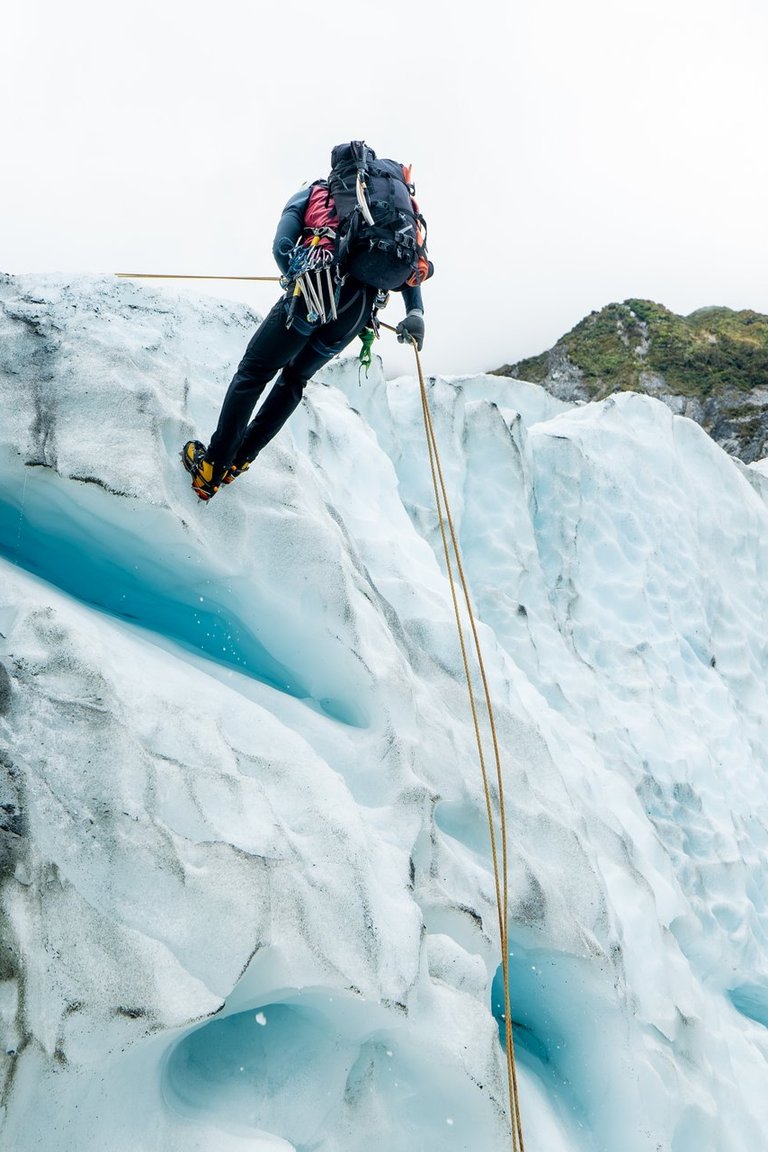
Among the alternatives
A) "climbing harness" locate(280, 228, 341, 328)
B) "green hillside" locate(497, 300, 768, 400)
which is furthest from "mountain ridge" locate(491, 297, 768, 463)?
"climbing harness" locate(280, 228, 341, 328)

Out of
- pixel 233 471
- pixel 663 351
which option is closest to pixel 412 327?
pixel 233 471

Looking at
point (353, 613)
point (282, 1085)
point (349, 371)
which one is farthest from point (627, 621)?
point (282, 1085)

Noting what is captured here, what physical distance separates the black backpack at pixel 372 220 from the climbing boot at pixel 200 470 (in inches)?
42.6

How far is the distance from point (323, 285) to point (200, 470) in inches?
41.1

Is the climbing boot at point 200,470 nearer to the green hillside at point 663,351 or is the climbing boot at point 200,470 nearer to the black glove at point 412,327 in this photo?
the black glove at point 412,327

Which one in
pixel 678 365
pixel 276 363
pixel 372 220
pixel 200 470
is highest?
pixel 372 220

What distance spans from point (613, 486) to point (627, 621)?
1601 mm

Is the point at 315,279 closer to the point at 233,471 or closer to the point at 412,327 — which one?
the point at 412,327

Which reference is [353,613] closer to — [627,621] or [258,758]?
[258,758]

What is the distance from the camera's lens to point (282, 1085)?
10.3ft

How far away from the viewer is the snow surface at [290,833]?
9.29 feet

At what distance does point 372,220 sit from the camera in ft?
12.5

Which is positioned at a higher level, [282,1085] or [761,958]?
[282,1085]

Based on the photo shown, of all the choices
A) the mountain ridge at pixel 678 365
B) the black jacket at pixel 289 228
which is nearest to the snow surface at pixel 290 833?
the black jacket at pixel 289 228
